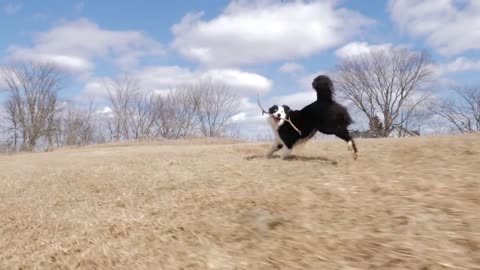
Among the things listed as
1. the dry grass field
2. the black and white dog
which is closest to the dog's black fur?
the black and white dog

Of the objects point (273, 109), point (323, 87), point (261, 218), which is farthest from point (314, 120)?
point (261, 218)

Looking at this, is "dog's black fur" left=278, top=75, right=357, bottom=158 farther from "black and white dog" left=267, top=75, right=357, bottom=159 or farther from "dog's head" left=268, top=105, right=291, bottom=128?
"dog's head" left=268, top=105, right=291, bottom=128

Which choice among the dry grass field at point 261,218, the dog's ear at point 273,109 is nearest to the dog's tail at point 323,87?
the dog's ear at point 273,109

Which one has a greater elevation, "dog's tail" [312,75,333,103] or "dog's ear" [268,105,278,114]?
"dog's tail" [312,75,333,103]

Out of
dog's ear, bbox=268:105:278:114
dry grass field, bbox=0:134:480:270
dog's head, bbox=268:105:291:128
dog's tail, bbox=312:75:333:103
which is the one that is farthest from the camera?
dog's ear, bbox=268:105:278:114

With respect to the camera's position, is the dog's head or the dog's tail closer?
the dog's tail

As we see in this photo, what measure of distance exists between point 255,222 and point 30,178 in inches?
266

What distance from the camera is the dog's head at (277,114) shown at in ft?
28.7

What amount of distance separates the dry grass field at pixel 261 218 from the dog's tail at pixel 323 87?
130cm

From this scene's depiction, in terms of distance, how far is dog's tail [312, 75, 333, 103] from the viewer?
7.84 meters

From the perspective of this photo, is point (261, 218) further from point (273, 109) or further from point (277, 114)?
point (273, 109)

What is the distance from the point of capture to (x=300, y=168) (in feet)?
22.7

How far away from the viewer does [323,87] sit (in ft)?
26.0

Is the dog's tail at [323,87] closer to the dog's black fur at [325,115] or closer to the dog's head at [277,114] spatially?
the dog's black fur at [325,115]
